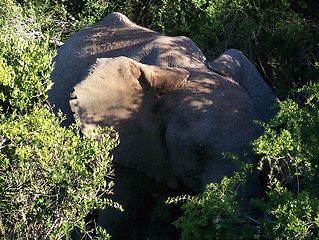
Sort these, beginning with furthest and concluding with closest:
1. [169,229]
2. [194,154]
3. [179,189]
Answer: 1. [169,229]
2. [179,189]
3. [194,154]

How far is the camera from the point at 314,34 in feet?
23.1

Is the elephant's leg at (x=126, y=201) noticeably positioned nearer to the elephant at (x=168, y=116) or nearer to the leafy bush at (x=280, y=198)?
the elephant at (x=168, y=116)

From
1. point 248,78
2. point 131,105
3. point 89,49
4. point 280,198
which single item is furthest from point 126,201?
point 280,198

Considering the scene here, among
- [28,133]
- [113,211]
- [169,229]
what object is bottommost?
[169,229]

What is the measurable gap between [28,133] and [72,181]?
349mm

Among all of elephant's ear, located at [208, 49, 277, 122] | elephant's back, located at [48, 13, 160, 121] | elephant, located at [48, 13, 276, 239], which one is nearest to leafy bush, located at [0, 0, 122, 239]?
elephant, located at [48, 13, 276, 239]

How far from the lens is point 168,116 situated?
16.6ft

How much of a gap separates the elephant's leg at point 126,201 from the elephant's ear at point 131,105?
168 mm

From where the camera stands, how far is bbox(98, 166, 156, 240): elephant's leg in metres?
5.29

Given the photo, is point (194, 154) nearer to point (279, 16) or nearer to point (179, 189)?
point (179, 189)

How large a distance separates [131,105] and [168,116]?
0.91ft

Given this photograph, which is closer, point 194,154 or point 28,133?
point 28,133

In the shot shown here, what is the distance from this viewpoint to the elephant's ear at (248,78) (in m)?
5.35

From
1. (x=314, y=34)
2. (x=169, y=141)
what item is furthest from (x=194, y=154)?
(x=314, y=34)
